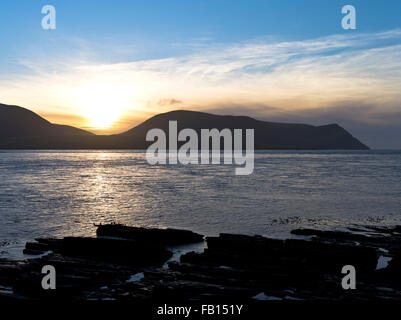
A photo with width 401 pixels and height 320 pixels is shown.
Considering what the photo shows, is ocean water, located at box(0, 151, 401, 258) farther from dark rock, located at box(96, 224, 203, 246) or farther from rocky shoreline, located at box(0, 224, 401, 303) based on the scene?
rocky shoreline, located at box(0, 224, 401, 303)

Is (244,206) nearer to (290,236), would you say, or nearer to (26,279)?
(290,236)

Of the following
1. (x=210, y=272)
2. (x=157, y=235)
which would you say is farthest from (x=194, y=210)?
(x=210, y=272)

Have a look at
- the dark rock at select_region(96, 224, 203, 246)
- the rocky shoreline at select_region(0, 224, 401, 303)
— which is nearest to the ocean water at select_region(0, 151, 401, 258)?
the dark rock at select_region(96, 224, 203, 246)

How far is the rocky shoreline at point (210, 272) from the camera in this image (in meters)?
15.9

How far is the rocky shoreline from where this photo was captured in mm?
15852

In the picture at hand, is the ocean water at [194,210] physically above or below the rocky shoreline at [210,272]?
below

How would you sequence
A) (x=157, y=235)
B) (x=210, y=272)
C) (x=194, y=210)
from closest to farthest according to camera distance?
1. (x=210, y=272)
2. (x=157, y=235)
3. (x=194, y=210)

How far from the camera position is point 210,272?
60.8ft

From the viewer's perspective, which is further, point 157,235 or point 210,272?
point 157,235

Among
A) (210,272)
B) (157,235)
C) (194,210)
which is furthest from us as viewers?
(194,210)

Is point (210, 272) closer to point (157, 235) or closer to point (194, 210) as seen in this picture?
point (157, 235)

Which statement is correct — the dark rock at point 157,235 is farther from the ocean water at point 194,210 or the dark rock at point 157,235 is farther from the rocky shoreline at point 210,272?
the ocean water at point 194,210

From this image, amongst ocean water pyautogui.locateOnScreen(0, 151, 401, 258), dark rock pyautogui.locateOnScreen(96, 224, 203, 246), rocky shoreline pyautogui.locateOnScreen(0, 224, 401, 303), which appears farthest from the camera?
ocean water pyautogui.locateOnScreen(0, 151, 401, 258)

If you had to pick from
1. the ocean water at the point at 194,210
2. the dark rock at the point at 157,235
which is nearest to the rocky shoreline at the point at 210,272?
the dark rock at the point at 157,235
